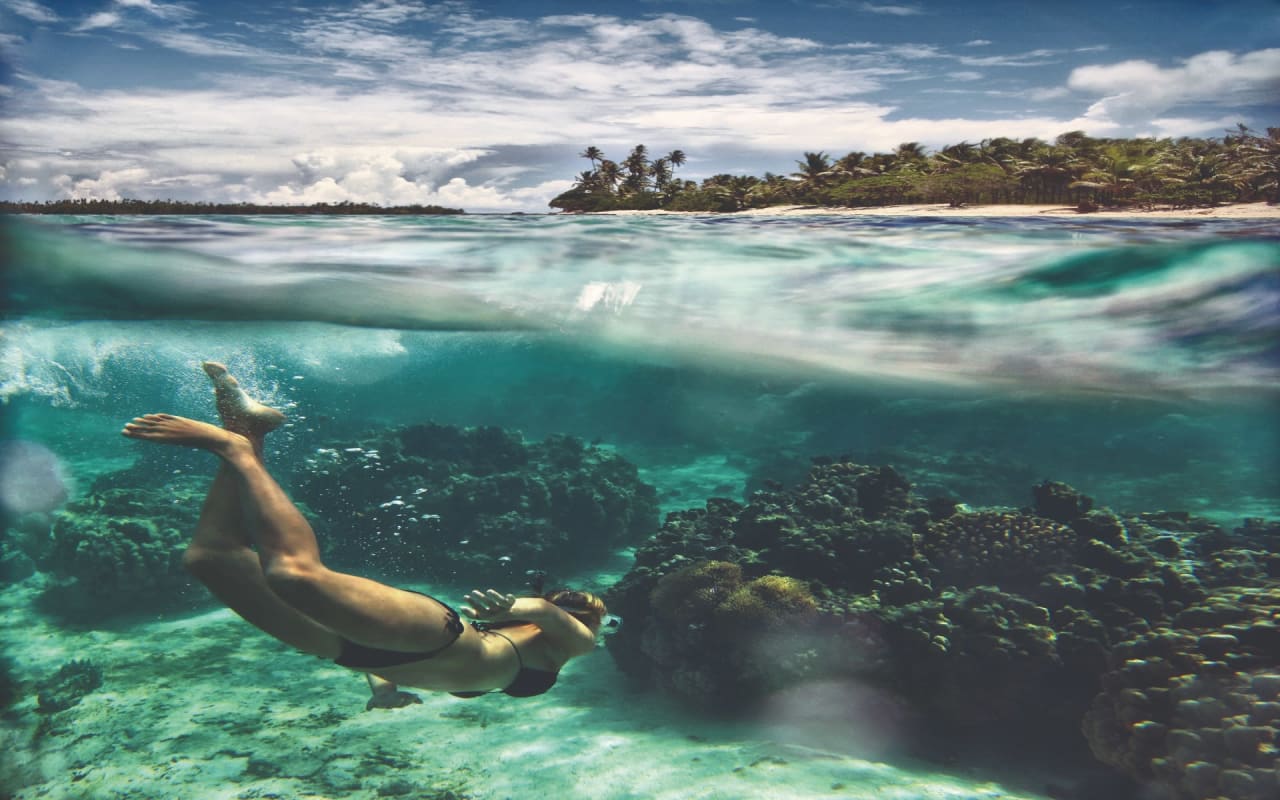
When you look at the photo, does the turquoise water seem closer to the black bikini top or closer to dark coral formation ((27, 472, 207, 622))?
dark coral formation ((27, 472, 207, 622))

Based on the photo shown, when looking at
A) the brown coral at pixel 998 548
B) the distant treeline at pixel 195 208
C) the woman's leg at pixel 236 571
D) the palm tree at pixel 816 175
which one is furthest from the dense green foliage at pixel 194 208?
the brown coral at pixel 998 548

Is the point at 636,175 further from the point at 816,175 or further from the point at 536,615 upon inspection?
the point at 536,615

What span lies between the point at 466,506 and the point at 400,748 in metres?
5.09

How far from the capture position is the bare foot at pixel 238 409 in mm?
2871

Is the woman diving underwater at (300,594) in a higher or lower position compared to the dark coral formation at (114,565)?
higher

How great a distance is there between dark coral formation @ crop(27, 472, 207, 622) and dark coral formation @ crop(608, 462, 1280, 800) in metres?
6.96

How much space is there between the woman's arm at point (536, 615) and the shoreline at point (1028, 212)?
1176cm

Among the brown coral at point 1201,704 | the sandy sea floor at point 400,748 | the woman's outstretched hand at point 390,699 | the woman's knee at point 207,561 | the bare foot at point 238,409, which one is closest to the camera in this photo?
the woman's knee at point 207,561

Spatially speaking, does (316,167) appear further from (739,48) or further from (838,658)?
(838,658)

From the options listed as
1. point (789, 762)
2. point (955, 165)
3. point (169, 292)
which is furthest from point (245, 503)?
point (955, 165)

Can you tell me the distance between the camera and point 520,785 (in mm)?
5832

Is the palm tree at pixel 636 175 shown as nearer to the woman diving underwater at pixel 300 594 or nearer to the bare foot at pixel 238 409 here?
the bare foot at pixel 238 409

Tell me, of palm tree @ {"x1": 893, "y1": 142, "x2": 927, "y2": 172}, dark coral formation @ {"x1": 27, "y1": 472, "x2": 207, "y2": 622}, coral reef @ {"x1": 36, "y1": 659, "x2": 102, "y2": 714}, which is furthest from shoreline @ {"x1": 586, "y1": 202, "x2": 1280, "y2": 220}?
coral reef @ {"x1": 36, "y1": 659, "x2": 102, "y2": 714}

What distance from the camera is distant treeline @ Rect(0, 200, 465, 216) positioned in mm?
10091
